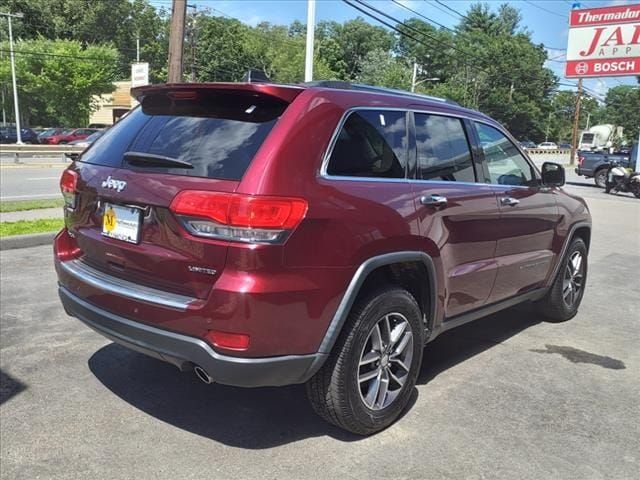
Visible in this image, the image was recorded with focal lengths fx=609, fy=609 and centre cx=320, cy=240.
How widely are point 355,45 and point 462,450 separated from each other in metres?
89.5

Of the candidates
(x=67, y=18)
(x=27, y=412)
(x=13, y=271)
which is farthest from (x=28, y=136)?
(x=27, y=412)

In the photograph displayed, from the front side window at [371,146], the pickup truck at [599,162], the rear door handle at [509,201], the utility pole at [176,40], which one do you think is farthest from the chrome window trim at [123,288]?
the pickup truck at [599,162]

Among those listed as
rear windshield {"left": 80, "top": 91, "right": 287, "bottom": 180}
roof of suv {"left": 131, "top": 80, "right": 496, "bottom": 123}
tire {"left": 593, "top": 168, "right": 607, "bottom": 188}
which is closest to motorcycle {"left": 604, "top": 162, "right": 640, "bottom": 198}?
tire {"left": 593, "top": 168, "right": 607, "bottom": 188}

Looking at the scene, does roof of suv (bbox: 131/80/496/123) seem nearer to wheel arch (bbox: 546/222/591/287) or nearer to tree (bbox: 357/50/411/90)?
wheel arch (bbox: 546/222/591/287)

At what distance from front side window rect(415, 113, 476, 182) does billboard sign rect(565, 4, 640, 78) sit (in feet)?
84.6

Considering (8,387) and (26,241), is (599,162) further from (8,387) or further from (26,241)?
(8,387)

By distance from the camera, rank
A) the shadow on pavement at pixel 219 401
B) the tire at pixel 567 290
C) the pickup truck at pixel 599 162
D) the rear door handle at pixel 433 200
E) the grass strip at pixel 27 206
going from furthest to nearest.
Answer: the pickup truck at pixel 599 162, the grass strip at pixel 27 206, the tire at pixel 567 290, the rear door handle at pixel 433 200, the shadow on pavement at pixel 219 401

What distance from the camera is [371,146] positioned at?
339 centimetres

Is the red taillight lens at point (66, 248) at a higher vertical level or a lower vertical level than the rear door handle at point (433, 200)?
lower

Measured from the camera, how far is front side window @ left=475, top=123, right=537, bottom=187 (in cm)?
444

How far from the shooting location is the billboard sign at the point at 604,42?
1019 inches

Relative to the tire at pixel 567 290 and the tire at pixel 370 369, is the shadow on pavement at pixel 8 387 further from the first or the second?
the tire at pixel 567 290

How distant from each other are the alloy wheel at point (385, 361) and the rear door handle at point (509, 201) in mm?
1405

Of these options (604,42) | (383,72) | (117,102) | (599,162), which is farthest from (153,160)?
(383,72)
